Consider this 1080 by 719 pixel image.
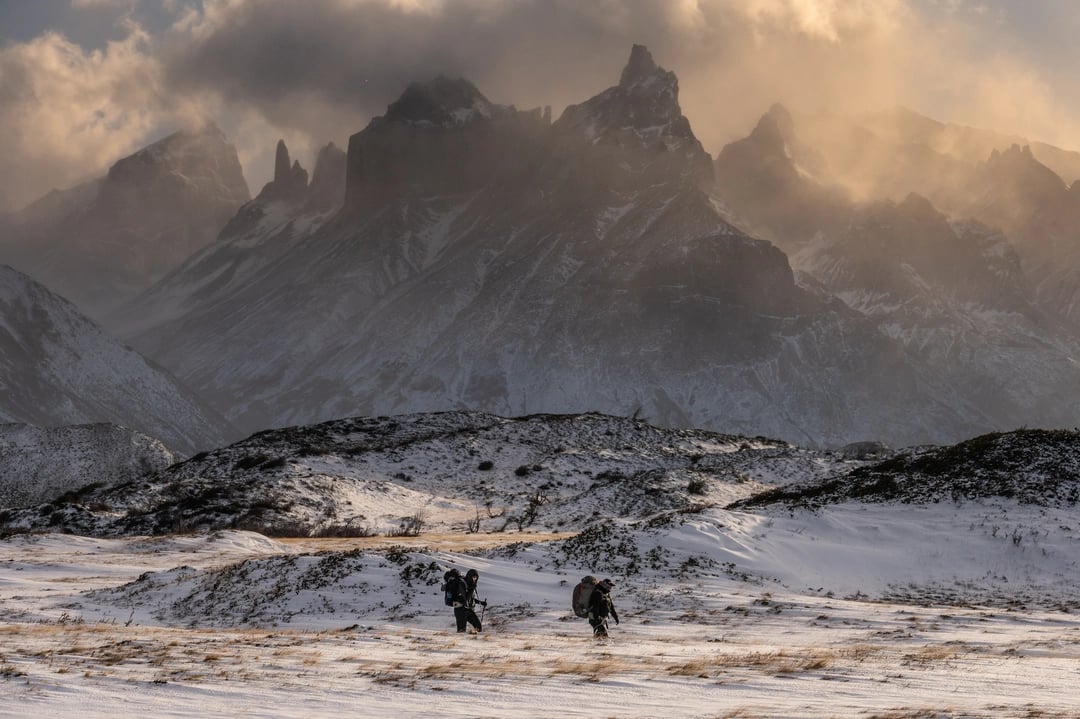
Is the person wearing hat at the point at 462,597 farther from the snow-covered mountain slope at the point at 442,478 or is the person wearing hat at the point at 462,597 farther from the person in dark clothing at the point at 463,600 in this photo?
the snow-covered mountain slope at the point at 442,478

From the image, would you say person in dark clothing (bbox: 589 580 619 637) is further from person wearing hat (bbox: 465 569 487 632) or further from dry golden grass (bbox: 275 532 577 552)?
dry golden grass (bbox: 275 532 577 552)

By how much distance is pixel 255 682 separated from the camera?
47.0 feet

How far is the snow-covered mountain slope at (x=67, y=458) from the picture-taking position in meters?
76.6

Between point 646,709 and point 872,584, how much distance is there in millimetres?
19154

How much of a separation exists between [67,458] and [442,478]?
111ft

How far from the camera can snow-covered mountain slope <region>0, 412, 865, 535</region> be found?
50.4 meters

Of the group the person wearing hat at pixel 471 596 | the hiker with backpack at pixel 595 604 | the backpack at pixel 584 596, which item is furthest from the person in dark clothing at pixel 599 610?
the person wearing hat at pixel 471 596

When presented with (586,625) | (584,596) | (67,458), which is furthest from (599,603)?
(67,458)

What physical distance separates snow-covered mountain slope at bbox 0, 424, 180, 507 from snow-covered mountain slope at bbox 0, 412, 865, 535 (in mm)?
15382

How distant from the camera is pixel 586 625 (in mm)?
23406

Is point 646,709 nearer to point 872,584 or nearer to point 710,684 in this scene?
point 710,684

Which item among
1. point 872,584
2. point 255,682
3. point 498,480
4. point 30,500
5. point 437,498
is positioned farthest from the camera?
point 30,500

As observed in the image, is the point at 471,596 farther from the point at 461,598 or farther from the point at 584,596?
the point at 584,596

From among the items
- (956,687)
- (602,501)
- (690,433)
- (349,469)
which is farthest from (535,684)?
(690,433)
